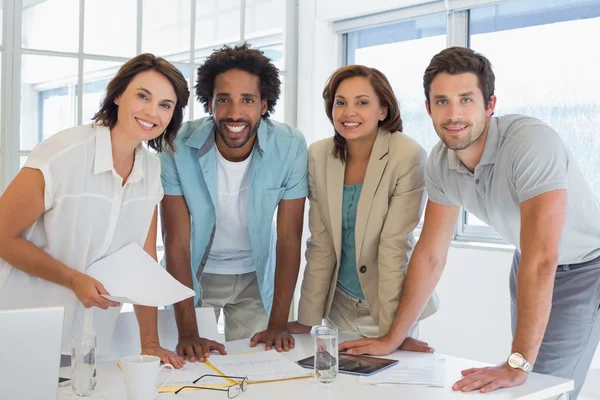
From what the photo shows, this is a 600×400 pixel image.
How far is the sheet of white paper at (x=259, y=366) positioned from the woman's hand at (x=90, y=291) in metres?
0.35

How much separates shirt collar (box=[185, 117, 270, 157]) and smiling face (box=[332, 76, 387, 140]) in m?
0.27

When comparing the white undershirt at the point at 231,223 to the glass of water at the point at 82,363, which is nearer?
the glass of water at the point at 82,363

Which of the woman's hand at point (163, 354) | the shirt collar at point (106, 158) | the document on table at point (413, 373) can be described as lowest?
the document on table at point (413, 373)

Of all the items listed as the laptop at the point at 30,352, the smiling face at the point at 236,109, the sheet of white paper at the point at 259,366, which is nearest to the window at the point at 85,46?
the smiling face at the point at 236,109

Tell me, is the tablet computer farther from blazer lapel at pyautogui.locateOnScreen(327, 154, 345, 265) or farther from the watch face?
blazer lapel at pyautogui.locateOnScreen(327, 154, 345, 265)

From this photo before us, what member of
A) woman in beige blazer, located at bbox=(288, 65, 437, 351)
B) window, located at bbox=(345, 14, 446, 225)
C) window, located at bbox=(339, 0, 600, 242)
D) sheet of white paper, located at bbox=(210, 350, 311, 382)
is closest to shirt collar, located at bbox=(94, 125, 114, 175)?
sheet of white paper, located at bbox=(210, 350, 311, 382)

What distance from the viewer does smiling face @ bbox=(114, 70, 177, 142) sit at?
207cm

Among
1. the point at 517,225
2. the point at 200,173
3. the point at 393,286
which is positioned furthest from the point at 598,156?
the point at 200,173

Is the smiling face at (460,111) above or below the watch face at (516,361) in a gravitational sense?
above

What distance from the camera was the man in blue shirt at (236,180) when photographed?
7.86ft

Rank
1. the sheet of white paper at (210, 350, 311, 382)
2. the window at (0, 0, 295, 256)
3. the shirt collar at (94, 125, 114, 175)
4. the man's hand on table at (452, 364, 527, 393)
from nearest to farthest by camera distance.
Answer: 1. the man's hand on table at (452, 364, 527, 393)
2. the sheet of white paper at (210, 350, 311, 382)
3. the shirt collar at (94, 125, 114, 175)
4. the window at (0, 0, 295, 256)

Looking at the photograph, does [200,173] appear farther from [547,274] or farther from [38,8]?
[38,8]

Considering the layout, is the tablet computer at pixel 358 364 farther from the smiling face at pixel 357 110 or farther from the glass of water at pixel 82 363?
the smiling face at pixel 357 110

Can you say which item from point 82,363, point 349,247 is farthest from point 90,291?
point 349,247
